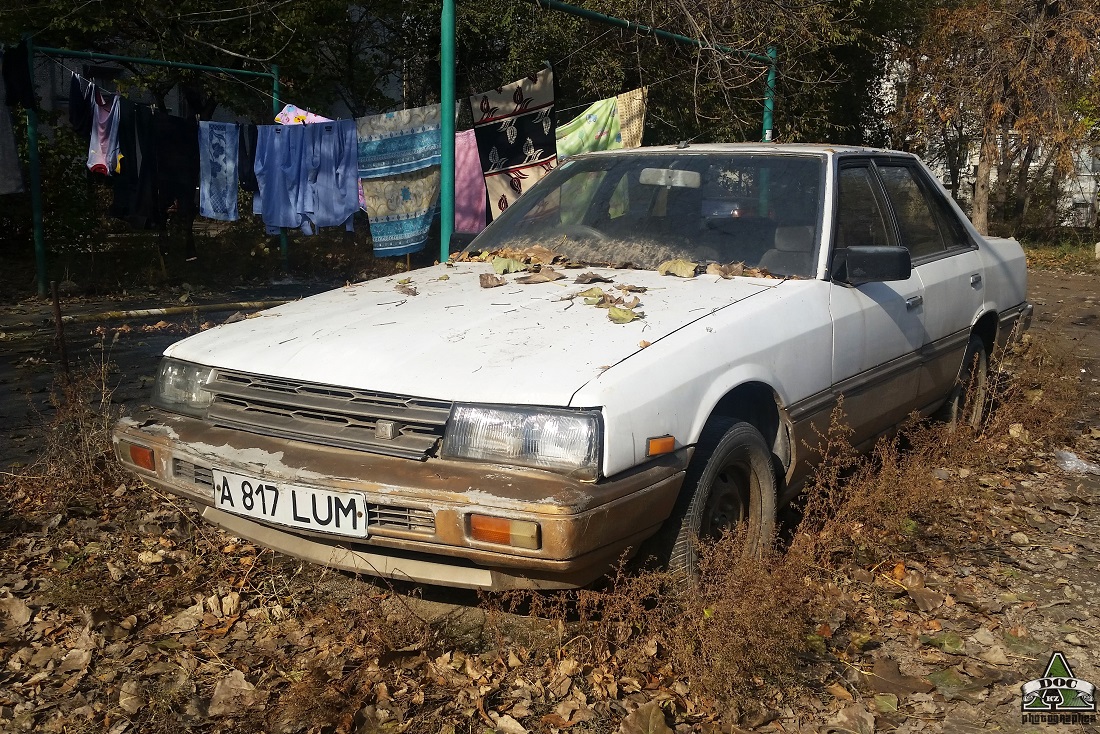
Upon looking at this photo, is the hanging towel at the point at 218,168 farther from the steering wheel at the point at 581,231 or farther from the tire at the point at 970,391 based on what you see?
the tire at the point at 970,391

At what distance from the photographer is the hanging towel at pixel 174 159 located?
9.70 metres

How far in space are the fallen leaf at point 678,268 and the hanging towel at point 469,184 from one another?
5.13m

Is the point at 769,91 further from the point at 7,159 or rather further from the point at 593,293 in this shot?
the point at 7,159

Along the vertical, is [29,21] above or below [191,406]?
above

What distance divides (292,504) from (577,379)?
0.87 m

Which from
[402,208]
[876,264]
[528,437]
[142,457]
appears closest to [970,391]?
[876,264]

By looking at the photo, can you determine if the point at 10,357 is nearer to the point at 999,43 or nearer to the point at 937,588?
the point at 937,588

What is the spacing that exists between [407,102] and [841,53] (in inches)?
300

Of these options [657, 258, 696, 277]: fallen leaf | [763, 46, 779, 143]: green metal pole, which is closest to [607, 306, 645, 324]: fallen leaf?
[657, 258, 696, 277]: fallen leaf

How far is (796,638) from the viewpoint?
9.12 ft

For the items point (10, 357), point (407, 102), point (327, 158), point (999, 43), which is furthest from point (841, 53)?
point (10, 357)

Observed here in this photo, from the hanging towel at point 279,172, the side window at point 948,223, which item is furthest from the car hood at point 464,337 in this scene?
the hanging towel at point 279,172

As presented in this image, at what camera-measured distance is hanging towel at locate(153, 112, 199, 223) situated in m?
9.70

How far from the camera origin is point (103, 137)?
943 centimetres
